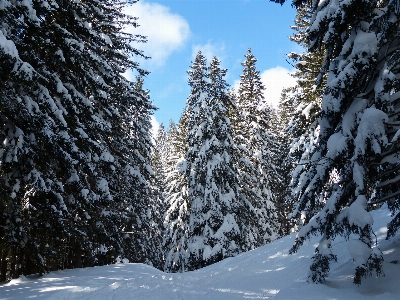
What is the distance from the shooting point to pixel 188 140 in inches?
764

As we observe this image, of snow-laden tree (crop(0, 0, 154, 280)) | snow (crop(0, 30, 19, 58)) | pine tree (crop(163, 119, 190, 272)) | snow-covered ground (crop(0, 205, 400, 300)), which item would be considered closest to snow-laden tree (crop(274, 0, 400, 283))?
snow-covered ground (crop(0, 205, 400, 300))

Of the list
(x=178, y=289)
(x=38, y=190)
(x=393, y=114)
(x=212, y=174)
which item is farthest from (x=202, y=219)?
(x=393, y=114)

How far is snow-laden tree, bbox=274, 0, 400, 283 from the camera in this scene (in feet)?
16.5

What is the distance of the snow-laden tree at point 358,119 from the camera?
5.03 metres

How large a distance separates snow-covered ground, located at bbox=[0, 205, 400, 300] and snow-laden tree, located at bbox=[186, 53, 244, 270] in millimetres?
5276

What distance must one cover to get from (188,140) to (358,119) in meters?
14.5

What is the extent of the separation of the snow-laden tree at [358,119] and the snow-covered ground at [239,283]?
43 centimetres

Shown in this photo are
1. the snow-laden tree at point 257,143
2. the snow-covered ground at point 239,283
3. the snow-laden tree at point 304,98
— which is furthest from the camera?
the snow-laden tree at point 257,143

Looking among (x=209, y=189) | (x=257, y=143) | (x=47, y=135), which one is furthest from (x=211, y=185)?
(x=47, y=135)

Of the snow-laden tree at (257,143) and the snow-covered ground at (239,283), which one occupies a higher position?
the snow-laden tree at (257,143)

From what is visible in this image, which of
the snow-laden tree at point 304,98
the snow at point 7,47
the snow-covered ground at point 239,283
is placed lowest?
the snow-covered ground at point 239,283

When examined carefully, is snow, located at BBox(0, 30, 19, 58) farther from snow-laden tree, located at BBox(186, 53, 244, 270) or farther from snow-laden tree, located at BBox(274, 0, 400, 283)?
snow-laden tree, located at BBox(186, 53, 244, 270)

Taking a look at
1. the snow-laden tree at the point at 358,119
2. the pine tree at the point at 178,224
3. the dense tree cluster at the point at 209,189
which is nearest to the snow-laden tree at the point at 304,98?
the dense tree cluster at the point at 209,189

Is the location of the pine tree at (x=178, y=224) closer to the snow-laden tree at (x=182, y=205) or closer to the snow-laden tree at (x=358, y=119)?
the snow-laden tree at (x=182, y=205)
